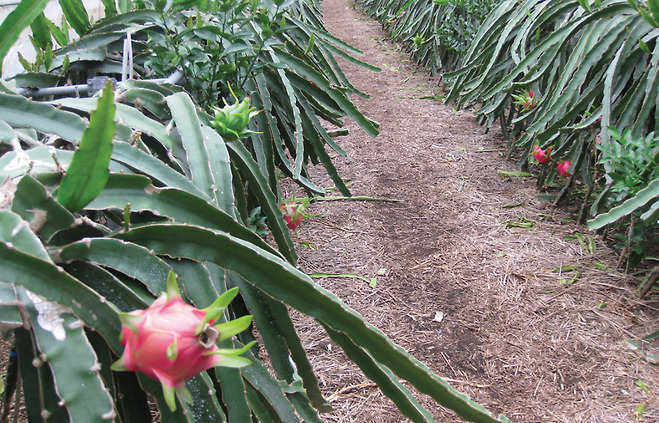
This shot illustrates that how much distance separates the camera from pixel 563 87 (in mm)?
2223

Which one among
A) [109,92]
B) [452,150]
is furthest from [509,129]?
[109,92]

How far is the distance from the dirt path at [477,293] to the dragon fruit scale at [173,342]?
104 centimetres

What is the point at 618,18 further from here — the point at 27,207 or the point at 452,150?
the point at 27,207

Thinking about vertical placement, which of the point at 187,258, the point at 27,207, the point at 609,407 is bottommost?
the point at 609,407

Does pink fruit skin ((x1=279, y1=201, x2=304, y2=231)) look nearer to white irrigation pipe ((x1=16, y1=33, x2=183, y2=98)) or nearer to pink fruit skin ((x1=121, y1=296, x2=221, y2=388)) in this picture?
white irrigation pipe ((x1=16, y1=33, x2=183, y2=98))

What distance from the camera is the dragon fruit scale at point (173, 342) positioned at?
0.49 metres

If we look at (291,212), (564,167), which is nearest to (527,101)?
(564,167)

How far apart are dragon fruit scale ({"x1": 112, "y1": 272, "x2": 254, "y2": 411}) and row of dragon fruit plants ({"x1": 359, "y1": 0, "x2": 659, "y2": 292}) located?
1.45 meters

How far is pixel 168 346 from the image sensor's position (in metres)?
0.49

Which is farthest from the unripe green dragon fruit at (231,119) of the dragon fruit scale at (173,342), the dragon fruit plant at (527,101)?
the dragon fruit plant at (527,101)

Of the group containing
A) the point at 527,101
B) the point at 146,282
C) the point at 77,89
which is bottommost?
the point at 527,101

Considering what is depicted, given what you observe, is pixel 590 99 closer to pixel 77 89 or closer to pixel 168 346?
pixel 77 89

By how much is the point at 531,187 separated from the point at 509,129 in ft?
2.40

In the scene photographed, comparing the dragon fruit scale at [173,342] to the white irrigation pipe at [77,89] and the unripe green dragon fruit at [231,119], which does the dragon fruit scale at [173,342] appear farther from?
the white irrigation pipe at [77,89]
